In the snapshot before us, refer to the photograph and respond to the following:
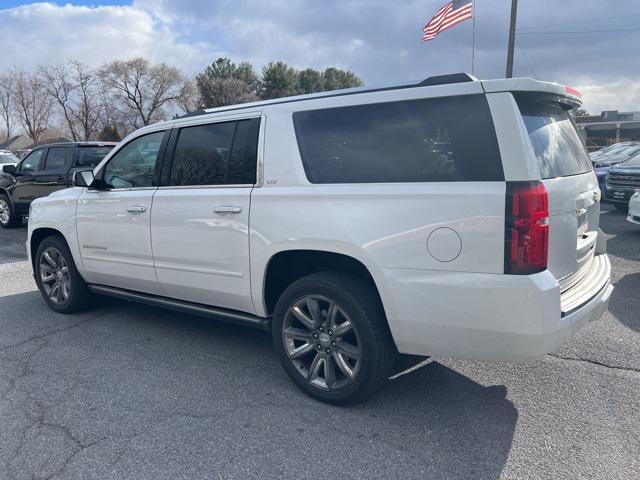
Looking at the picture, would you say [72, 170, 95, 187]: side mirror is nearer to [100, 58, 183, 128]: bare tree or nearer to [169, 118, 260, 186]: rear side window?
[169, 118, 260, 186]: rear side window

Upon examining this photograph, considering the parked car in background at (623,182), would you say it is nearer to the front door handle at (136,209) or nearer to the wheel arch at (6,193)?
the front door handle at (136,209)

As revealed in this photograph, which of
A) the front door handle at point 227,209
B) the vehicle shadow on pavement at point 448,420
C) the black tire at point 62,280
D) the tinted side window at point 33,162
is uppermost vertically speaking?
the tinted side window at point 33,162

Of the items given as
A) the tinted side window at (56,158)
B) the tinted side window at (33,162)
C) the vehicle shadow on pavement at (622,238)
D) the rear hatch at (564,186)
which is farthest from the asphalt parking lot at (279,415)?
the tinted side window at (33,162)

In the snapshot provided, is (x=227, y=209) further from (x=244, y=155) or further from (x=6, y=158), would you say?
(x=6, y=158)

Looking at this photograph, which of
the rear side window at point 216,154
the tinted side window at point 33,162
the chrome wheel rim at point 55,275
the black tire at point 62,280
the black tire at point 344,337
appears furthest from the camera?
the tinted side window at point 33,162

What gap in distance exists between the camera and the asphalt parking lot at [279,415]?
8.96ft

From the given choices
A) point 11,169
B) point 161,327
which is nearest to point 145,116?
point 11,169

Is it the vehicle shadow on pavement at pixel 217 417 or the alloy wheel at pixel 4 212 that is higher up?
the alloy wheel at pixel 4 212

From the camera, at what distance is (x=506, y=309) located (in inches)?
105

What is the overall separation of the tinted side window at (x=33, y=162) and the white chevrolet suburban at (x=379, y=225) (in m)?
7.61

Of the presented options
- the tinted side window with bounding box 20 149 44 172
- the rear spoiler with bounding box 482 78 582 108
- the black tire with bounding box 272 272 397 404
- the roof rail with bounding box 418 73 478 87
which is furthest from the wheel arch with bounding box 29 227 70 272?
the tinted side window with bounding box 20 149 44 172

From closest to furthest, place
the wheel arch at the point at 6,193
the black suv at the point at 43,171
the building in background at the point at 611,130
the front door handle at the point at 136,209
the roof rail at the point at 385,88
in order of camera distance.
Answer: the roof rail at the point at 385,88, the front door handle at the point at 136,209, the black suv at the point at 43,171, the wheel arch at the point at 6,193, the building in background at the point at 611,130

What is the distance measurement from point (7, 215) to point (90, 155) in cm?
309

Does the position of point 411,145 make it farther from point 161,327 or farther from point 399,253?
point 161,327
